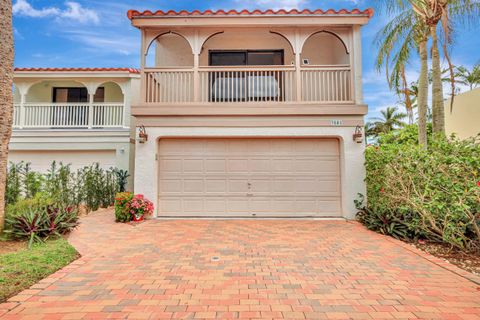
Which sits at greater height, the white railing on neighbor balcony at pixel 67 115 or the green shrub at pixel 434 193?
the white railing on neighbor balcony at pixel 67 115

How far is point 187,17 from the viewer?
28.3 feet

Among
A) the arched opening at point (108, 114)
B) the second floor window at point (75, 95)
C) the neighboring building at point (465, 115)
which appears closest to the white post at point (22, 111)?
the second floor window at point (75, 95)

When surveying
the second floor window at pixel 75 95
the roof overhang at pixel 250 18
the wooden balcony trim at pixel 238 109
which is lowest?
the wooden balcony trim at pixel 238 109

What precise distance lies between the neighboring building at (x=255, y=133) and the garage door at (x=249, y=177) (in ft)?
0.11

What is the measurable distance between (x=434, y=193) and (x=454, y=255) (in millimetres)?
1184

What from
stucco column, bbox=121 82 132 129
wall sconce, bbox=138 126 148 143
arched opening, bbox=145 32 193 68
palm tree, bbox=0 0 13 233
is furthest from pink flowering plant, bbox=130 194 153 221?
arched opening, bbox=145 32 193 68

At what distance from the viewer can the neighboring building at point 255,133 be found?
8.62m

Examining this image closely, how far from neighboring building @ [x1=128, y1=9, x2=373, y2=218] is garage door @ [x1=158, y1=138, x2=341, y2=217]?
1.3 inches

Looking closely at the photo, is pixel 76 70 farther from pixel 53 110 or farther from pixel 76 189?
pixel 76 189

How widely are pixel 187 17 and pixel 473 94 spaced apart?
12.1 metres

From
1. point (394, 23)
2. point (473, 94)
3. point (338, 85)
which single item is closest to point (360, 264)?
point (338, 85)

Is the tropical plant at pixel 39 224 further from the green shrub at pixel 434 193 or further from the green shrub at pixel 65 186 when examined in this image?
the green shrub at pixel 434 193

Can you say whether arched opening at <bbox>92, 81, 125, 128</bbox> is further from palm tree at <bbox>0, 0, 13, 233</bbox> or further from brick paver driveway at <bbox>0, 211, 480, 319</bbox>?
brick paver driveway at <bbox>0, 211, 480, 319</bbox>

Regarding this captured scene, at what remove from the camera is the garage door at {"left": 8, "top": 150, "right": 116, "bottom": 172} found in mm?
12305
